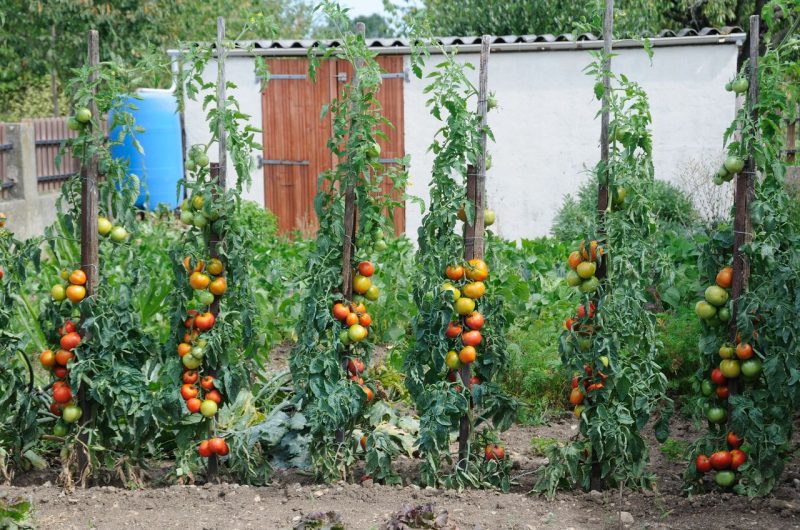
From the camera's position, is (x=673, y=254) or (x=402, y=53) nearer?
(x=673, y=254)

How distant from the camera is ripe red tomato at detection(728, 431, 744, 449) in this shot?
4.27 metres

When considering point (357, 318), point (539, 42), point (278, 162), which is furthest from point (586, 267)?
point (278, 162)

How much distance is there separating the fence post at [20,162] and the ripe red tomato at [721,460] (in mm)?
10099

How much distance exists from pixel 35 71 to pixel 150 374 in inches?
593

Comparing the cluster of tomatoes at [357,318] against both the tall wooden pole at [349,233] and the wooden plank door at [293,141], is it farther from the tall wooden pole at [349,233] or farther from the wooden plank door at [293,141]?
→ the wooden plank door at [293,141]

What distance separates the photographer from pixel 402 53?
11352mm

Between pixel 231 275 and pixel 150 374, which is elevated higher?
pixel 231 275

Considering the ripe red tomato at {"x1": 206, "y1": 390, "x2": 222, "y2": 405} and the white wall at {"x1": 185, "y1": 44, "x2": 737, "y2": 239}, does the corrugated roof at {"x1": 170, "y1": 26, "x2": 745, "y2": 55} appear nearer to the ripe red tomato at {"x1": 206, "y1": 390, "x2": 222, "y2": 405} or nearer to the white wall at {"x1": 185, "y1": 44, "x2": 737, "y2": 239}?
the white wall at {"x1": 185, "y1": 44, "x2": 737, "y2": 239}

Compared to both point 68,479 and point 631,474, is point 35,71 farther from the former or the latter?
point 631,474

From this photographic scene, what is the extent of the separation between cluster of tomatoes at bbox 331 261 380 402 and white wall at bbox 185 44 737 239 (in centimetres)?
662

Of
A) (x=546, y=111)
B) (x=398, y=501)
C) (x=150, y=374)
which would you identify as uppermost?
(x=546, y=111)

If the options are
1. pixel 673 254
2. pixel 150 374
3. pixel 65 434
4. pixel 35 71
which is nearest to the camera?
pixel 65 434

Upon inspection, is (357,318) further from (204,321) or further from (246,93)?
(246,93)

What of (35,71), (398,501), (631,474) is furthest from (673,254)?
(35,71)
